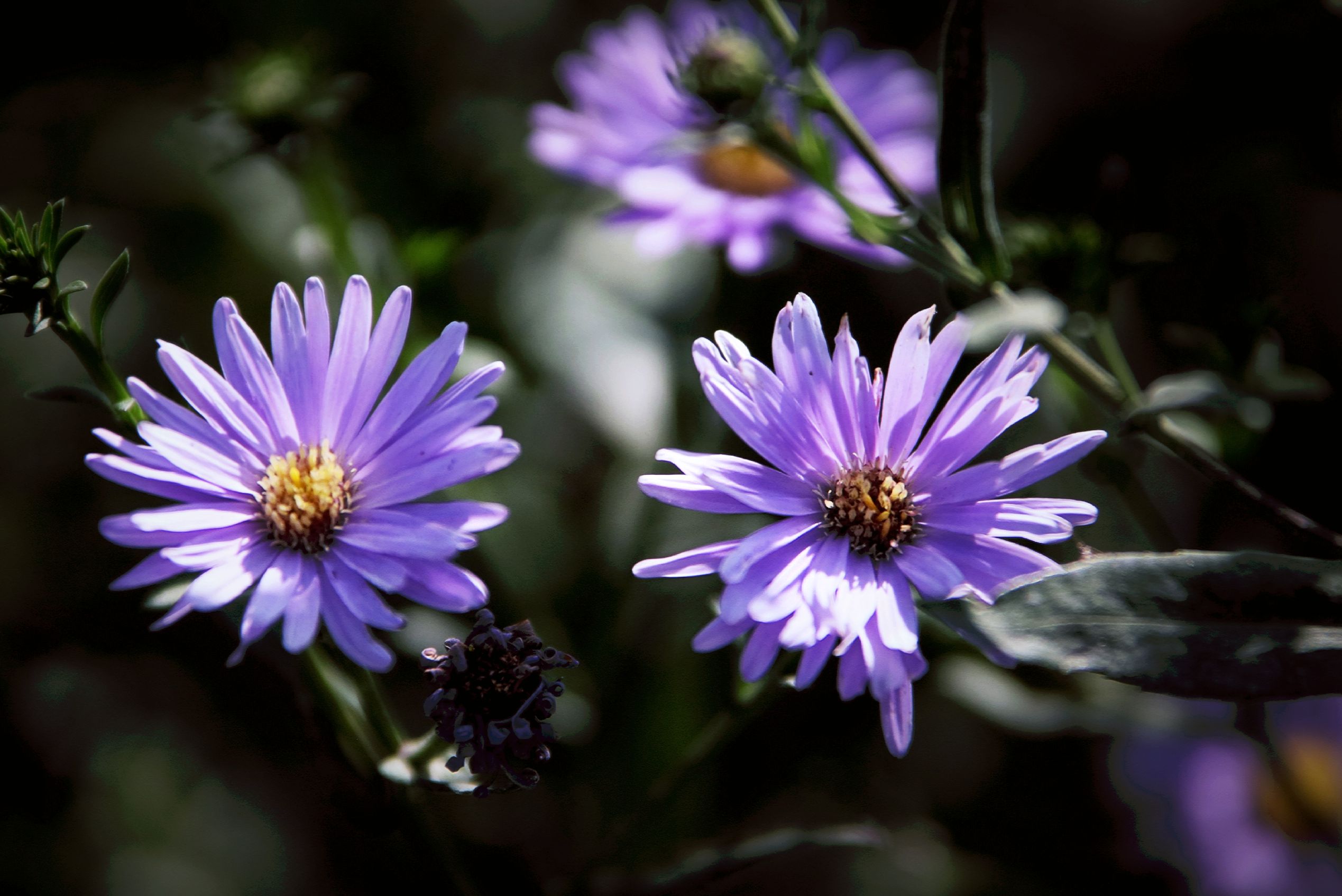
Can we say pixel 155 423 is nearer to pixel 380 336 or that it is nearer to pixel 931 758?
pixel 380 336

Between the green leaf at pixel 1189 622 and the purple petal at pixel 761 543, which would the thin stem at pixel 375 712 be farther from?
the green leaf at pixel 1189 622

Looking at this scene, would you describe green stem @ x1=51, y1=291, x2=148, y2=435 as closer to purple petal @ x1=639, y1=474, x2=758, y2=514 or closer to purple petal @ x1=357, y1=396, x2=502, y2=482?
purple petal @ x1=357, y1=396, x2=502, y2=482

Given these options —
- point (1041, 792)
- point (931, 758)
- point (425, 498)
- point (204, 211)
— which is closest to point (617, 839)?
point (425, 498)

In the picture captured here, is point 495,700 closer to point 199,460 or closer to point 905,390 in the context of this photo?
point 199,460

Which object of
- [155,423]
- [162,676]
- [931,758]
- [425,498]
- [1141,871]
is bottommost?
[1141,871]

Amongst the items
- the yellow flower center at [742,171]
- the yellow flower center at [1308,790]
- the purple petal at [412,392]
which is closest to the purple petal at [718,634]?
the purple petal at [412,392]

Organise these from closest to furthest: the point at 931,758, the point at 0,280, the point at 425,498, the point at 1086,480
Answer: the point at 0,280 → the point at 425,498 → the point at 1086,480 → the point at 931,758

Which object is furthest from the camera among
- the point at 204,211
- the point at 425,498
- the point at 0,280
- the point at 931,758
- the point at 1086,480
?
the point at 204,211
